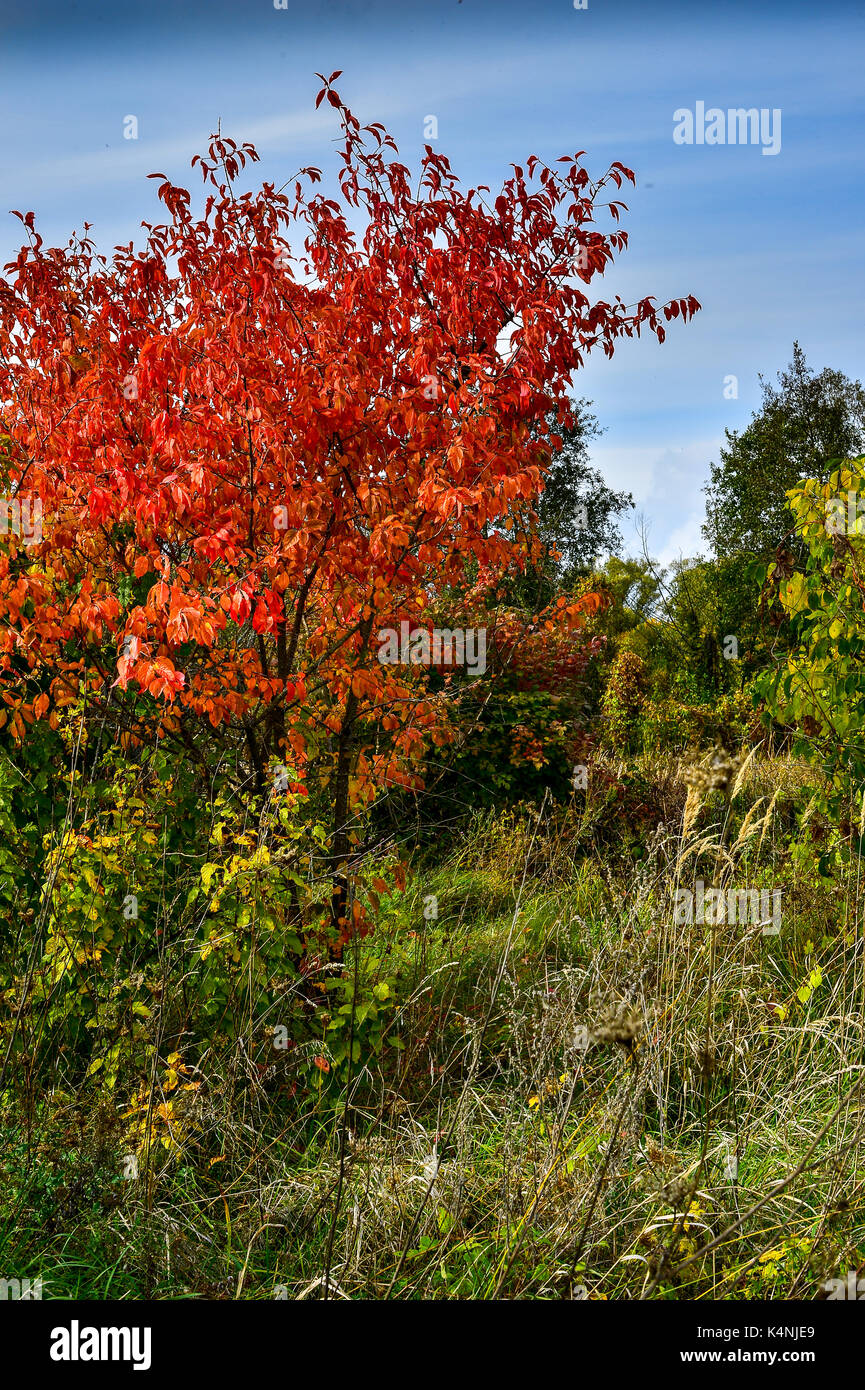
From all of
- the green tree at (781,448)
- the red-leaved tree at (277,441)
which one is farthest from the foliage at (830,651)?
the green tree at (781,448)

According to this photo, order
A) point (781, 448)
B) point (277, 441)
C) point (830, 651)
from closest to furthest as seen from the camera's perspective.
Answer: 1. point (277, 441)
2. point (830, 651)
3. point (781, 448)

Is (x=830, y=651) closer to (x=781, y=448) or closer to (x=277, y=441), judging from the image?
(x=277, y=441)

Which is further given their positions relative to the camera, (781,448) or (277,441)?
(781,448)

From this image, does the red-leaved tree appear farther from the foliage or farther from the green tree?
the green tree

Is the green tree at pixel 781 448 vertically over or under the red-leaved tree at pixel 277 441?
over

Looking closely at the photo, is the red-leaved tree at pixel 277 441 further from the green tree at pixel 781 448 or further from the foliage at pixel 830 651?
the green tree at pixel 781 448

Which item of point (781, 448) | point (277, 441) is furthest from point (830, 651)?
point (781, 448)

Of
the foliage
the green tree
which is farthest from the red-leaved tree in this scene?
the green tree

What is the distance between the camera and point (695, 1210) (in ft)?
8.11

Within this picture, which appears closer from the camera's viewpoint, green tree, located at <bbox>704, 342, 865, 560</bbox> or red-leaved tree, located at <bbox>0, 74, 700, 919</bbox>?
red-leaved tree, located at <bbox>0, 74, 700, 919</bbox>

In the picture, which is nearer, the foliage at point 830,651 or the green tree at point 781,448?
the foliage at point 830,651

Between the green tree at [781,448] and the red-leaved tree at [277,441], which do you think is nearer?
the red-leaved tree at [277,441]

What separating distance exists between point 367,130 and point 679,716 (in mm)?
7596
